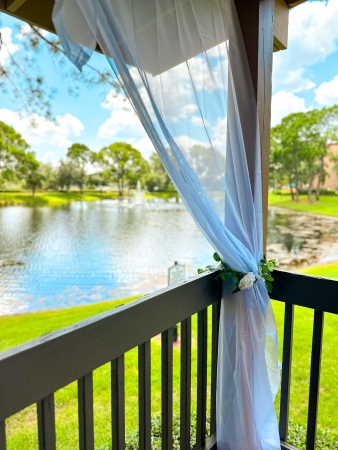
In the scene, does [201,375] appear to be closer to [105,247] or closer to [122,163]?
[105,247]

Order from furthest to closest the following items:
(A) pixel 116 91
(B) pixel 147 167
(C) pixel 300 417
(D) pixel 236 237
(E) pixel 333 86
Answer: (B) pixel 147 167 → (E) pixel 333 86 → (A) pixel 116 91 → (C) pixel 300 417 → (D) pixel 236 237

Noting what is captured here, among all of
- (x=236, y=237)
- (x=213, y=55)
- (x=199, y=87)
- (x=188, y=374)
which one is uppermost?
(x=213, y=55)

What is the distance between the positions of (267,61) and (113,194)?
231 inches

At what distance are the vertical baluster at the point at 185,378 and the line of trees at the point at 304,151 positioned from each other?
4513 mm

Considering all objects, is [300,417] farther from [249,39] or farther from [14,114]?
[14,114]

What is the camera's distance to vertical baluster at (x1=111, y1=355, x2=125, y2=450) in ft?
2.96

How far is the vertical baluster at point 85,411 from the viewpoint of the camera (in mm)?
815

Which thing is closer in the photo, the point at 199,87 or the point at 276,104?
the point at 199,87

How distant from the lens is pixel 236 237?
122 centimetres

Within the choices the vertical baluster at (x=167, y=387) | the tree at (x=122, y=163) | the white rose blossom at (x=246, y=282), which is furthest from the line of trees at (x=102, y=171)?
the vertical baluster at (x=167, y=387)

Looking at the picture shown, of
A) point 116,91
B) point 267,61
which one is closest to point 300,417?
point 267,61

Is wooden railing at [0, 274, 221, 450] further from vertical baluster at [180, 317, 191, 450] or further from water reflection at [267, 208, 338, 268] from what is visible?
water reflection at [267, 208, 338, 268]

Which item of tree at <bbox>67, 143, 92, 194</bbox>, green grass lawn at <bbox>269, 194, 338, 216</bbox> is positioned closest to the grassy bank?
tree at <bbox>67, 143, 92, 194</bbox>

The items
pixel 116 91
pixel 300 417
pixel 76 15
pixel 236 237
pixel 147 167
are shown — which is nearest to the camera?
pixel 76 15
